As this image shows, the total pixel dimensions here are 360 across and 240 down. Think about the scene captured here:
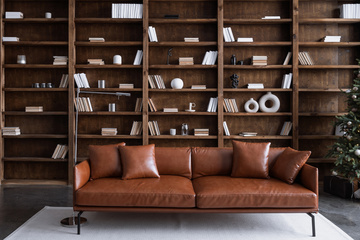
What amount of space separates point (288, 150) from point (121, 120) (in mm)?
2826

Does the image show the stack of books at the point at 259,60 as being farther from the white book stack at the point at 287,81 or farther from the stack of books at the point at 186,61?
the stack of books at the point at 186,61

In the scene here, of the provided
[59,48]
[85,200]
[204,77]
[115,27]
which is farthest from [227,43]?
[85,200]

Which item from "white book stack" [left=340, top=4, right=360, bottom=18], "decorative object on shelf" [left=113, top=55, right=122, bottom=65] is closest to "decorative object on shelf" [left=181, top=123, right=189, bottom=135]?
"decorative object on shelf" [left=113, top=55, right=122, bottom=65]

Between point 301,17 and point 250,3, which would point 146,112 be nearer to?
point 250,3

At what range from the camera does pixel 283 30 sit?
5383 mm

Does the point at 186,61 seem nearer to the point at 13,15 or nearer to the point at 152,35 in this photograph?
the point at 152,35

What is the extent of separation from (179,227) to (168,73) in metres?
2.85

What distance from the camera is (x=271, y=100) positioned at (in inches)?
209

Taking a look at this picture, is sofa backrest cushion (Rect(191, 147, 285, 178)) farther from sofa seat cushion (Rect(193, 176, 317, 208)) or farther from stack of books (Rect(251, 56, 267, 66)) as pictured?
stack of books (Rect(251, 56, 267, 66))

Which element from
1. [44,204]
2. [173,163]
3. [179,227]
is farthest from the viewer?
[44,204]

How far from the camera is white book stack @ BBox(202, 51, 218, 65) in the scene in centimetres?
520

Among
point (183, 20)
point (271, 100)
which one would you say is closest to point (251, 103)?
point (271, 100)

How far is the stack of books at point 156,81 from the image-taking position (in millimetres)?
5203

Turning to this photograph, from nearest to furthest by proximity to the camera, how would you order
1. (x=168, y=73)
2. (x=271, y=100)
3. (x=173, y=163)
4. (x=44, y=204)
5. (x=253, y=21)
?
(x=173, y=163)
(x=44, y=204)
(x=253, y=21)
(x=271, y=100)
(x=168, y=73)
